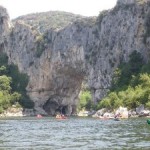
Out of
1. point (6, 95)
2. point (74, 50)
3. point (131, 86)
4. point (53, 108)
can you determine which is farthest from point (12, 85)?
point (131, 86)

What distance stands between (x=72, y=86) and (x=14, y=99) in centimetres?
1710

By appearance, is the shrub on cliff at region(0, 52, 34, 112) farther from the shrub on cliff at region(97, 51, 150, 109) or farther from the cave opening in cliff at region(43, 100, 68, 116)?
the shrub on cliff at region(97, 51, 150, 109)

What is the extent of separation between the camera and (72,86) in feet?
505

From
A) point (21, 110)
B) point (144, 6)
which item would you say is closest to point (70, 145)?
point (144, 6)

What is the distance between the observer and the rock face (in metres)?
123

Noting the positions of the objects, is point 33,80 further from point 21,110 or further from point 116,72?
point 116,72

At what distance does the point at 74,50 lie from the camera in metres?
140

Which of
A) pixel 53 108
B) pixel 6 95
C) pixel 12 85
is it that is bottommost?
pixel 53 108

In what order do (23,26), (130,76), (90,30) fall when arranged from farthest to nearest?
(23,26)
(90,30)
(130,76)

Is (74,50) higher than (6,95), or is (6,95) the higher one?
(74,50)

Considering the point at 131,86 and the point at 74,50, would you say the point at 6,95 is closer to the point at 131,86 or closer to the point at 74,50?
the point at 74,50

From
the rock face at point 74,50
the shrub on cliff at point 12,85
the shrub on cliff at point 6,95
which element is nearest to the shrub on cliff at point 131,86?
the rock face at point 74,50

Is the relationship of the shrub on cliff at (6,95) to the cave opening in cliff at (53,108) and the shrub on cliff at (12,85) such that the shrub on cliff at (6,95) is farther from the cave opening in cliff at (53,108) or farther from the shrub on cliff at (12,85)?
the cave opening in cliff at (53,108)

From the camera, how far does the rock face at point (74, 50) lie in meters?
123
